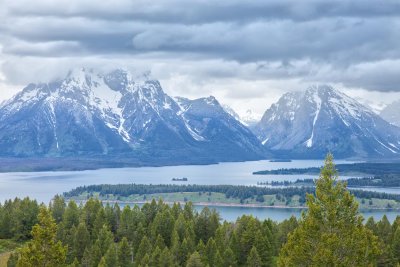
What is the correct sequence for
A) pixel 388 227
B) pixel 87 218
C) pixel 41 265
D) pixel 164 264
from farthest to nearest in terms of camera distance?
1. pixel 87 218
2. pixel 388 227
3. pixel 164 264
4. pixel 41 265

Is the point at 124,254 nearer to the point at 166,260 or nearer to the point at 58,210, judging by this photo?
the point at 166,260

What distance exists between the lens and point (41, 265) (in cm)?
4822

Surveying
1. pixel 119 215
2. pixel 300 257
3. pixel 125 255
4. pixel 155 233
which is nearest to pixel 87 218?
pixel 119 215

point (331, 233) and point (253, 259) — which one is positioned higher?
point (331, 233)

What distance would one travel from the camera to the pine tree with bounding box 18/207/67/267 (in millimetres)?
48000

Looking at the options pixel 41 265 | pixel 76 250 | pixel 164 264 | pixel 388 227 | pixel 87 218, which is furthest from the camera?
pixel 87 218

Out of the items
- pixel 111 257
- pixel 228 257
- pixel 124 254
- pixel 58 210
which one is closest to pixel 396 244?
pixel 228 257

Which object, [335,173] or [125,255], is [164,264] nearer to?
[125,255]

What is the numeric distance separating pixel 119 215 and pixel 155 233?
655 inches

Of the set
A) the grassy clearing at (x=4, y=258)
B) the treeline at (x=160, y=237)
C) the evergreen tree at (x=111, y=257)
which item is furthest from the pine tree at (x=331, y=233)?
the grassy clearing at (x=4, y=258)

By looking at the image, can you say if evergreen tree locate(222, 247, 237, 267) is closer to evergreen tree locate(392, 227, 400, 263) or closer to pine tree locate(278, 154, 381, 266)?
evergreen tree locate(392, 227, 400, 263)

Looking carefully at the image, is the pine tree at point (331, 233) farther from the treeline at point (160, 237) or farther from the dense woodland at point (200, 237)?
the treeline at point (160, 237)

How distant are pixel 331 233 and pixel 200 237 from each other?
76414mm

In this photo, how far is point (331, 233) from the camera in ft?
121
